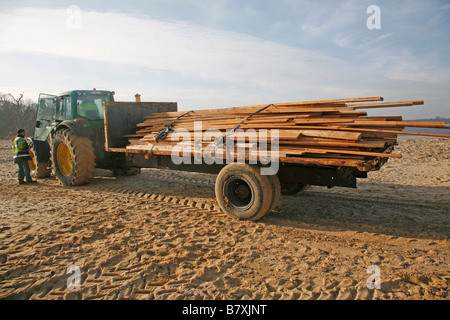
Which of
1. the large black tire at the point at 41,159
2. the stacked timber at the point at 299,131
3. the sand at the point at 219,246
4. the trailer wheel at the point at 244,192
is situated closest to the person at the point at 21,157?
the large black tire at the point at 41,159

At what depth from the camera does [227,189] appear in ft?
15.7

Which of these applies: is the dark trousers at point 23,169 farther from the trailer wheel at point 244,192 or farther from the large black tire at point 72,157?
the trailer wheel at point 244,192

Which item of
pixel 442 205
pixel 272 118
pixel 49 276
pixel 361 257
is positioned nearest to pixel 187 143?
pixel 272 118

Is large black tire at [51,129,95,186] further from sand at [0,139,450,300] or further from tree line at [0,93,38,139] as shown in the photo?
tree line at [0,93,38,139]

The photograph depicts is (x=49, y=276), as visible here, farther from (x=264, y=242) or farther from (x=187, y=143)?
(x=187, y=143)

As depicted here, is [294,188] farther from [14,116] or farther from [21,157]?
[14,116]

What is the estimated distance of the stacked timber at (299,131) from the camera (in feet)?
12.8

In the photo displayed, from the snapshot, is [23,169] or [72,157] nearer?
[72,157]

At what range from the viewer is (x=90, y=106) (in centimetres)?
764

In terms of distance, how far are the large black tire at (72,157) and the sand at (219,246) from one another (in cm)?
67

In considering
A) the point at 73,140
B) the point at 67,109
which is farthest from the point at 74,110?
the point at 73,140

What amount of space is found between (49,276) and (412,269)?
3.94 m

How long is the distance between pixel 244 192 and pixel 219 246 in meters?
1.18

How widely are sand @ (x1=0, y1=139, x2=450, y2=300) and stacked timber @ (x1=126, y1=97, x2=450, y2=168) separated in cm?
113
